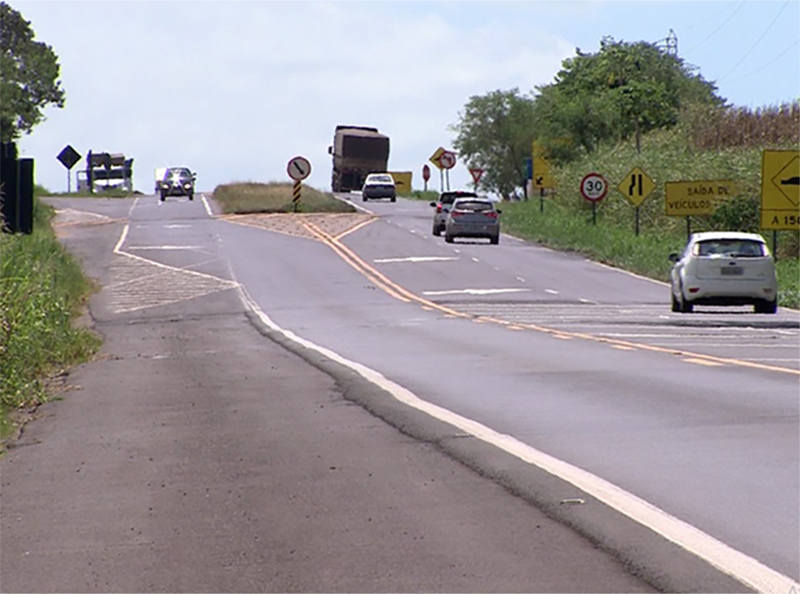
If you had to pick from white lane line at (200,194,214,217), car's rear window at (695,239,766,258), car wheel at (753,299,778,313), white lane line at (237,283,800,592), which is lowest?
car wheel at (753,299,778,313)

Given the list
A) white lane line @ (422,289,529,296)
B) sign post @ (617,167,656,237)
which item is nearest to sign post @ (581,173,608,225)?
sign post @ (617,167,656,237)

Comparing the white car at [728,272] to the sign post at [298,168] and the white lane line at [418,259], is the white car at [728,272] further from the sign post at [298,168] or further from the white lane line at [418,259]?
the sign post at [298,168]

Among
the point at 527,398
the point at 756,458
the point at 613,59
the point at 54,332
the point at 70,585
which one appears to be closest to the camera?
the point at 70,585

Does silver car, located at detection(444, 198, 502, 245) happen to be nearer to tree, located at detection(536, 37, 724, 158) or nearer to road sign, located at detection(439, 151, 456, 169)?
tree, located at detection(536, 37, 724, 158)

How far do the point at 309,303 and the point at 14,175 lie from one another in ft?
60.2

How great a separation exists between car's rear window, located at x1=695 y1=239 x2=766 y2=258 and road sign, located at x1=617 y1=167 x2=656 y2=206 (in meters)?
21.5

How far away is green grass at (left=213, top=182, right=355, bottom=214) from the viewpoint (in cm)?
7388

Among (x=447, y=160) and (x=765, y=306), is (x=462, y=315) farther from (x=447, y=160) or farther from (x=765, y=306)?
(x=447, y=160)

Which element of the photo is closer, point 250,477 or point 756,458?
point 250,477

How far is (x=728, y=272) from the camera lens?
31344 mm

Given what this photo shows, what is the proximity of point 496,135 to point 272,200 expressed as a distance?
49080mm

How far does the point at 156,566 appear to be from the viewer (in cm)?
782

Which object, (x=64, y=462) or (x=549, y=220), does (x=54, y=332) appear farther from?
(x=549, y=220)

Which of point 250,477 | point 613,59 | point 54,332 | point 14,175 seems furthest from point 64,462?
point 613,59
